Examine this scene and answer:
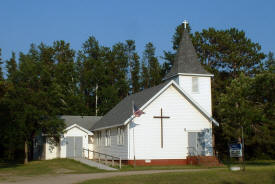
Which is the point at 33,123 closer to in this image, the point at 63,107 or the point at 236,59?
the point at 63,107

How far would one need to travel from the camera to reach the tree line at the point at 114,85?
34562mm

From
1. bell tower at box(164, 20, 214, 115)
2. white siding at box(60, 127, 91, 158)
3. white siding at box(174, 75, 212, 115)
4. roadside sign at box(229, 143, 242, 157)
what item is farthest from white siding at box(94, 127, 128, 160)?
roadside sign at box(229, 143, 242, 157)

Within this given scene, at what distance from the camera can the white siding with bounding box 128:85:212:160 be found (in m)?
31.4

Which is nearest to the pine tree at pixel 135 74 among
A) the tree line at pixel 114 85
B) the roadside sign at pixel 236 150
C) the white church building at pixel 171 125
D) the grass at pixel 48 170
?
the tree line at pixel 114 85

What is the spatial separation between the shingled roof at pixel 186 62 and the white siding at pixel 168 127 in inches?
146

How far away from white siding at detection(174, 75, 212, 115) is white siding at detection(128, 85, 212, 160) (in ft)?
7.92

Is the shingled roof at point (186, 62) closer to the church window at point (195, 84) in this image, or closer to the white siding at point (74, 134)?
the church window at point (195, 84)

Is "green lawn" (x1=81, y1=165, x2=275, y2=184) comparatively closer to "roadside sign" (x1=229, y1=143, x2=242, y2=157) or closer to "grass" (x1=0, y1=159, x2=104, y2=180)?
"roadside sign" (x1=229, y1=143, x2=242, y2=157)

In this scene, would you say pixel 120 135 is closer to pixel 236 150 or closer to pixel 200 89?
pixel 200 89

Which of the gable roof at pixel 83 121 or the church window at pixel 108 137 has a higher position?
the gable roof at pixel 83 121

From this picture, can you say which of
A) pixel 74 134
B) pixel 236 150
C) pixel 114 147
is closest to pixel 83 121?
pixel 74 134

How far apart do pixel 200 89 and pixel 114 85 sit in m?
26.2

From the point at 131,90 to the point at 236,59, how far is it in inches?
798

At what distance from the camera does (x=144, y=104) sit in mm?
31328
